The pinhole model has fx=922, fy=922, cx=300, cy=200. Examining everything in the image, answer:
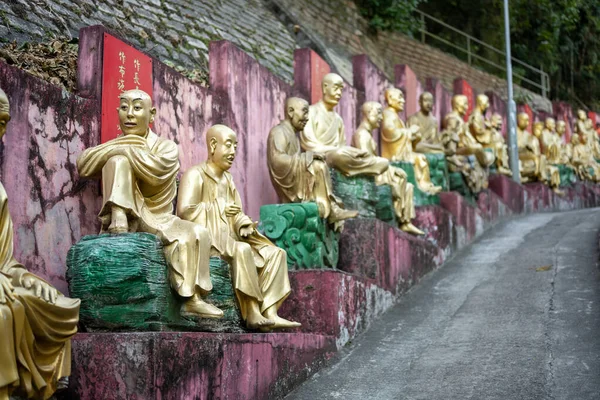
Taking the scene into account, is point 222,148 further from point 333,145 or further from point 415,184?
point 415,184

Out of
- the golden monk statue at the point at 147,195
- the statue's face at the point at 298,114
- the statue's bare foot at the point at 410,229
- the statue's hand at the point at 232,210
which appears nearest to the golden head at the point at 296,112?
the statue's face at the point at 298,114

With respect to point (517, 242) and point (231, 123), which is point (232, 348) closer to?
point (231, 123)

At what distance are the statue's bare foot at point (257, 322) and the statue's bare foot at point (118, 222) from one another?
121cm

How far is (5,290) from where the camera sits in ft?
14.6

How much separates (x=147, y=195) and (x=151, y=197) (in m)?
0.04

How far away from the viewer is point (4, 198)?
15.9ft

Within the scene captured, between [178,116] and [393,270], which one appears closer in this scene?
[178,116]

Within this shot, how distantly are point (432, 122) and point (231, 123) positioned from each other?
5325 mm

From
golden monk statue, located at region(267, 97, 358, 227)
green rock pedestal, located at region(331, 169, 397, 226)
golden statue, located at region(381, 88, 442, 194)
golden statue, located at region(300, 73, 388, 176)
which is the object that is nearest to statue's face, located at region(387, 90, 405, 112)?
golden statue, located at region(381, 88, 442, 194)

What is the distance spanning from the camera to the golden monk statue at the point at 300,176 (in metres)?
→ 8.11

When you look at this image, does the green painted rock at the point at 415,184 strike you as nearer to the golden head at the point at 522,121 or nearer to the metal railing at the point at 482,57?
the golden head at the point at 522,121

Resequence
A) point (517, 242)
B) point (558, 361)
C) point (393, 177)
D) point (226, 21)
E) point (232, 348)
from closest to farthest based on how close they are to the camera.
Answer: point (232, 348) < point (558, 361) < point (393, 177) < point (517, 242) < point (226, 21)

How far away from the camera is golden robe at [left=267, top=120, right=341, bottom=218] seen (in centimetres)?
810

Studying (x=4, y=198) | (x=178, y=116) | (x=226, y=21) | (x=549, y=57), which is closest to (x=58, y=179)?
(x=4, y=198)
